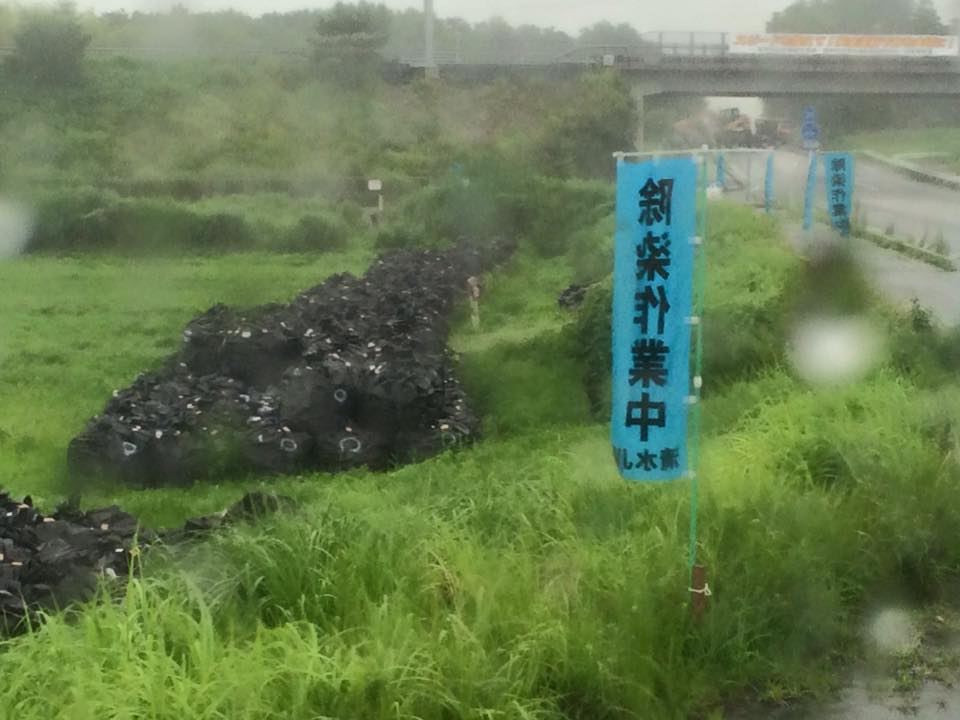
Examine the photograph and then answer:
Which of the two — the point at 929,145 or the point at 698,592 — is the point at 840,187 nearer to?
the point at 929,145

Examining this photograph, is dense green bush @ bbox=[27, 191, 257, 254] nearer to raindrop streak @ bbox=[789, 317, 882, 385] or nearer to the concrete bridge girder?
the concrete bridge girder

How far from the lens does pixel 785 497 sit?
11.3 feet

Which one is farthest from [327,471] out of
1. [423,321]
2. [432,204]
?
Answer: [432,204]

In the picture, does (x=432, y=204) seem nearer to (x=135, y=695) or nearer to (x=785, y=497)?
(x=785, y=497)

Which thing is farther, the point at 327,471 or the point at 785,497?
the point at 327,471

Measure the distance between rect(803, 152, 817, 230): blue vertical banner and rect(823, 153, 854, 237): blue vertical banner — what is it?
0.07m

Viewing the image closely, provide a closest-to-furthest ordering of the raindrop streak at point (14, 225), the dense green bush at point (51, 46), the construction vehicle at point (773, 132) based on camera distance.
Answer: the construction vehicle at point (773, 132)
the raindrop streak at point (14, 225)
the dense green bush at point (51, 46)

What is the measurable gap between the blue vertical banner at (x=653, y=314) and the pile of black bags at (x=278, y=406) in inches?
97.9

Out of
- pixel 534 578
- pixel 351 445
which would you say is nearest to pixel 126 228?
pixel 351 445

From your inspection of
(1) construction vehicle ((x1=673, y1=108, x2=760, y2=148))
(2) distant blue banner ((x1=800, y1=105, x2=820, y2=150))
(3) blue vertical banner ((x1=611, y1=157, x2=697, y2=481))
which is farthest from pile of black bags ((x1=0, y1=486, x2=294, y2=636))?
(2) distant blue banner ((x1=800, y1=105, x2=820, y2=150))

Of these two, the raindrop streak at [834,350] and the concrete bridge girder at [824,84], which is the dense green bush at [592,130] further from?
the raindrop streak at [834,350]

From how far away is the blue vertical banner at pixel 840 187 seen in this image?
253 inches

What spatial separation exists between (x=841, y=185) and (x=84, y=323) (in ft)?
15.2

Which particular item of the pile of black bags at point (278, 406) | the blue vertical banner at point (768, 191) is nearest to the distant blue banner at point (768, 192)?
the blue vertical banner at point (768, 191)
